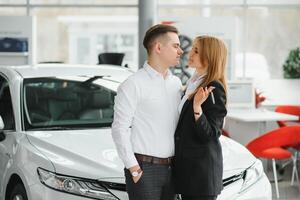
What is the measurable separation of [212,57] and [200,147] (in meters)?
0.45

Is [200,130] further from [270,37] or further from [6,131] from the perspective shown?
[270,37]

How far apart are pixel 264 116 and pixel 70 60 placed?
7740mm

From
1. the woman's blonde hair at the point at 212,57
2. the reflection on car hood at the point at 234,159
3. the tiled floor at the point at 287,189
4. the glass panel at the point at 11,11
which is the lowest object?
the tiled floor at the point at 287,189

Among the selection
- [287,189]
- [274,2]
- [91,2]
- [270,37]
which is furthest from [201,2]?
[287,189]

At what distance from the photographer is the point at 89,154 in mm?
4094

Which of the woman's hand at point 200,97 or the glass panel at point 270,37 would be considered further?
the glass panel at point 270,37

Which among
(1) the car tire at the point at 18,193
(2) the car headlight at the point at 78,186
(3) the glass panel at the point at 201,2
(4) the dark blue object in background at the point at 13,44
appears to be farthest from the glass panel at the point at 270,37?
(2) the car headlight at the point at 78,186

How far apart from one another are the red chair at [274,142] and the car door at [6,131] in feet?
11.1

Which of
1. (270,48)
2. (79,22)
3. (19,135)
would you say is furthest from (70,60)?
(19,135)

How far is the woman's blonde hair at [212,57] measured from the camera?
3145 mm

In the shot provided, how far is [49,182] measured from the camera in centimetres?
391

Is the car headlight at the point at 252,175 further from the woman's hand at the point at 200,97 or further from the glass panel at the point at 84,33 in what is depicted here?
the glass panel at the point at 84,33

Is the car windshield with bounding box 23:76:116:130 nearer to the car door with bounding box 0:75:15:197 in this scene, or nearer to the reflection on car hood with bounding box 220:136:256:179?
the car door with bounding box 0:75:15:197

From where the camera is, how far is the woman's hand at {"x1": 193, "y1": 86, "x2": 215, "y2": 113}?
306 cm
